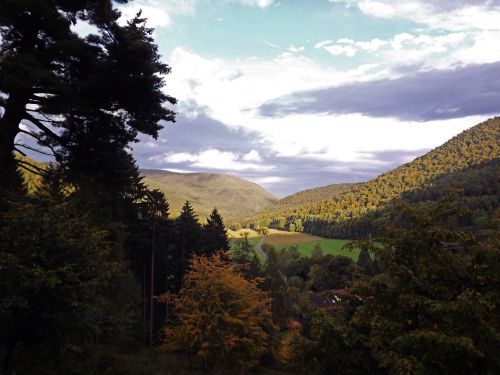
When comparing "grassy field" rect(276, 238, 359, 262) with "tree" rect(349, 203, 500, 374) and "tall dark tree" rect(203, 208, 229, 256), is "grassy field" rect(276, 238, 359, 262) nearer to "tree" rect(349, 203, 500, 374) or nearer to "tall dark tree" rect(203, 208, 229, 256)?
"tall dark tree" rect(203, 208, 229, 256)

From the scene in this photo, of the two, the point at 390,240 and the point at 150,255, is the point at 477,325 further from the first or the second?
the point at 150,255

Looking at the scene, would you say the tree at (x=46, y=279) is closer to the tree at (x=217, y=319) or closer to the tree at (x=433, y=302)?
the tree at (x=433, y=302)

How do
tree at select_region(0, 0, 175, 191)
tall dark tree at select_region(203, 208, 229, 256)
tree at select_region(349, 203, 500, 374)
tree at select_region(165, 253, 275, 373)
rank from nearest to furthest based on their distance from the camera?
tree at select_region(349, 203, 500, 374) → tree at select_region(0, 0, 175, 191) → tree at select_region(165, 253, 275, 373) → tall dark tree at select_region(203, 208, 229, 256)

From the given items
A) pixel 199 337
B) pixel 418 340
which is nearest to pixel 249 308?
pixel 199 337

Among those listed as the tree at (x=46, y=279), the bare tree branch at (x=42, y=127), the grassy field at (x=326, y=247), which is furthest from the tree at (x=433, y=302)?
the grassy field at (x=326, y=247)

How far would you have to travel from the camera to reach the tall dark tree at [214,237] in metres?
60.1

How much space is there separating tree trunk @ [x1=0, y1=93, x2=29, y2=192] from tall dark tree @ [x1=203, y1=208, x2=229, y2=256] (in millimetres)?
48281

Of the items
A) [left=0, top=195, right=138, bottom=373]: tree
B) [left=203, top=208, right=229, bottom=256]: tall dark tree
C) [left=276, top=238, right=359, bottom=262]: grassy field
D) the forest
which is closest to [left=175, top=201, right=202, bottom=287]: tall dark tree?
[left=203, top=208, right=229, bottom=256]: tall dark tree

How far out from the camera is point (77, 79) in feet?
39.3

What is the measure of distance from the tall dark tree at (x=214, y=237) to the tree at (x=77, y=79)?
4761 cm

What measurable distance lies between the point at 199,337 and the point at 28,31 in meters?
15.7

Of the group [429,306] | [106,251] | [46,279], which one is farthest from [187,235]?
[429,306]

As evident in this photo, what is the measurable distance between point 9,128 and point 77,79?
2.33m

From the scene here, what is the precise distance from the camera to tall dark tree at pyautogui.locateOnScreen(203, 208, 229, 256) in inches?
2367
